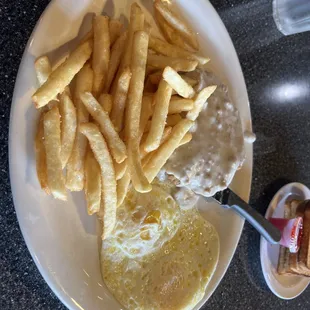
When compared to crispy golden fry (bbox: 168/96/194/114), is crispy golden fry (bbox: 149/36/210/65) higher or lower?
higher

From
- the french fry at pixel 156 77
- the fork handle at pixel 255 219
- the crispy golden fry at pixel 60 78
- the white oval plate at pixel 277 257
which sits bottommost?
the white oval plate at pixel 277 257

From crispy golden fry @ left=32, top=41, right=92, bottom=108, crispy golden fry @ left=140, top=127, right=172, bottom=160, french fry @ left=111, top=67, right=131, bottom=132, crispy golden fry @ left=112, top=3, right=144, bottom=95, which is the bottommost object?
crispy golden fry @ left=140, top=127, right=172, bottom=160

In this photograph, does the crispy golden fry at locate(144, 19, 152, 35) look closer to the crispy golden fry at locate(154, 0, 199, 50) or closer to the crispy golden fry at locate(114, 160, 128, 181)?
the crispy golden fry at locate(154, 0, 199, 50)

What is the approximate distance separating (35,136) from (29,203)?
0.52 feet

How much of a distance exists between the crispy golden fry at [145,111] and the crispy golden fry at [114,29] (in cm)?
16

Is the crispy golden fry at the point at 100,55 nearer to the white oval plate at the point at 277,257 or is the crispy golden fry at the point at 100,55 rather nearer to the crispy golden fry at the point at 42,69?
the crispy golden fry at the point at 42,69

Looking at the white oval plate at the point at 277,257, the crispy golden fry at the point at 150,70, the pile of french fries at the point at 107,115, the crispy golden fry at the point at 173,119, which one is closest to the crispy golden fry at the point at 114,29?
the pile of french fries at the point at 107,115

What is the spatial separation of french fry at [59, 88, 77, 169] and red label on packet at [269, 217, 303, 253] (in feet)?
3.06

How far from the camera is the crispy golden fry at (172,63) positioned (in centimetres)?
116

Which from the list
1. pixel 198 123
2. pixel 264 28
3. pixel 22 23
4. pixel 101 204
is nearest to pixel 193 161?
pixel 198 123

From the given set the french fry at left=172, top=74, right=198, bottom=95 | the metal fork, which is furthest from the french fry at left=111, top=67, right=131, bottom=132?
the metal fork

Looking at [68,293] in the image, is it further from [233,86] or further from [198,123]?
[233,86]

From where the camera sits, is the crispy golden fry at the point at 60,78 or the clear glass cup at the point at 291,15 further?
the clear glass cup at the point at 291,15

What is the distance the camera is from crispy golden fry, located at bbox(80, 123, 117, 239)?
101cm
